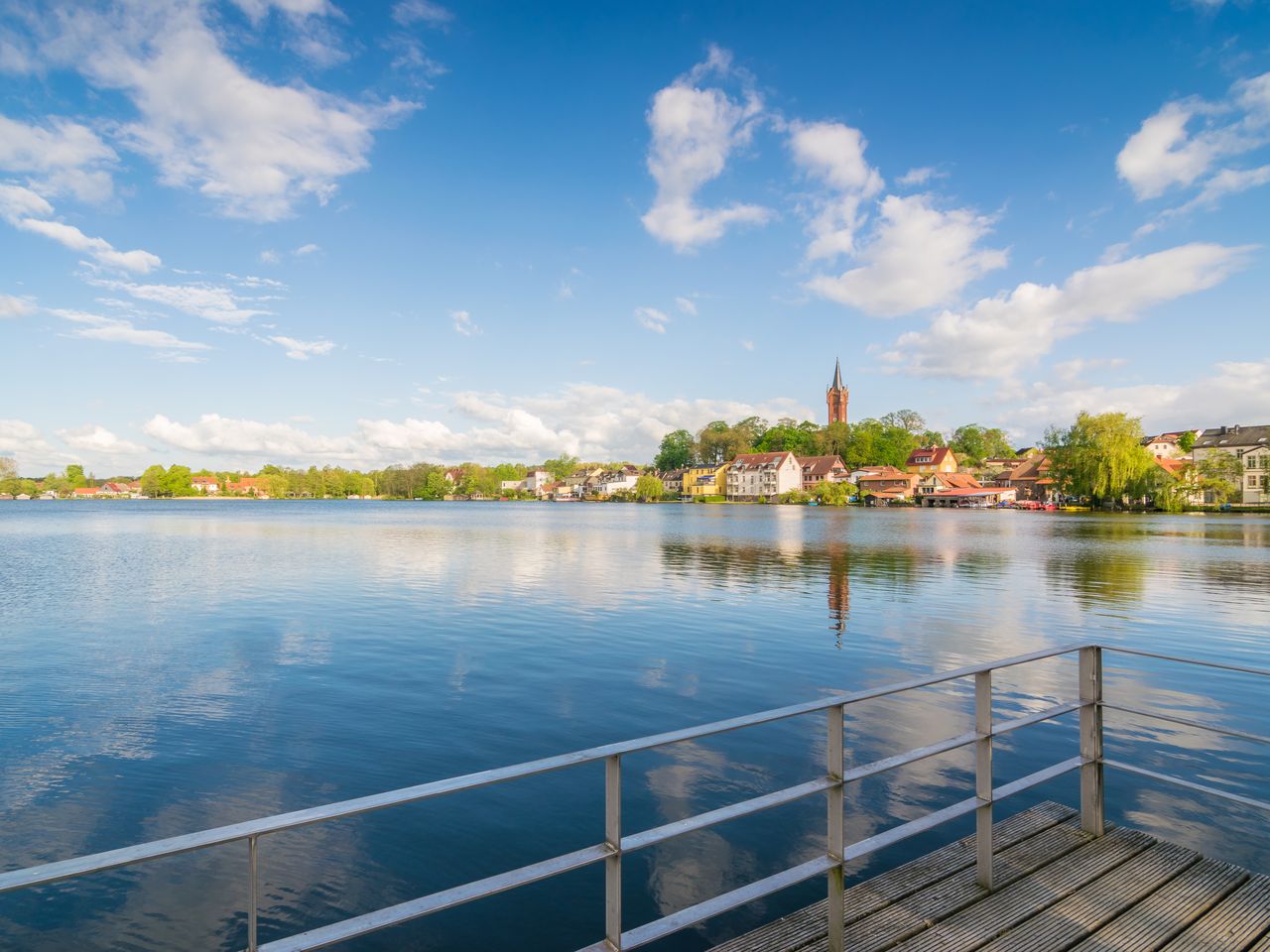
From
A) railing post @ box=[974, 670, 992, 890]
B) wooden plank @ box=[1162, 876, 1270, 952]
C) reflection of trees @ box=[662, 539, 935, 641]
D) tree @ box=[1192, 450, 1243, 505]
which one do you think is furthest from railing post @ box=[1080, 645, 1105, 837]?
tree @ box=[1192, 450, 1243, 505]

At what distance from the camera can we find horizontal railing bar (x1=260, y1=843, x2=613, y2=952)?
2.56m

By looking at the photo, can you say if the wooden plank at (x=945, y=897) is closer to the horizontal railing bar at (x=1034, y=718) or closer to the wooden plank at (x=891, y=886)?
the wooden plank at (x=891, y=886)

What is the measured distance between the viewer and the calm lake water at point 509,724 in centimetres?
684

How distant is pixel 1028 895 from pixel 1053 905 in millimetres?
143

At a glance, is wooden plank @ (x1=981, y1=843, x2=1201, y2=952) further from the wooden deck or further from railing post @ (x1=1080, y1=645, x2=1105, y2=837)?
railing post @ (x1=1080, y1=645, x2=1105, y2=837)

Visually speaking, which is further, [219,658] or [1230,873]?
[219,658]

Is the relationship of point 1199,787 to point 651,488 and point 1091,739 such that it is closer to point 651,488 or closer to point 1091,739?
point 1091,739

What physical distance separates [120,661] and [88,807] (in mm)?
8484

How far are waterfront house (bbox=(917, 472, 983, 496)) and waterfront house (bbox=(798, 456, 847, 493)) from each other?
16704 millimetres

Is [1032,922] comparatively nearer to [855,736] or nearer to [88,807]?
[855,736]

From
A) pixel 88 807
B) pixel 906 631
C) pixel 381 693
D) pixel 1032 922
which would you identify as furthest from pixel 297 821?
pixel 906 631

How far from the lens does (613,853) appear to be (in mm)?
3146

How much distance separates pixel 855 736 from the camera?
10.6m

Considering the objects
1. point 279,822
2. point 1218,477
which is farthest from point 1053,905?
point 1218,477
